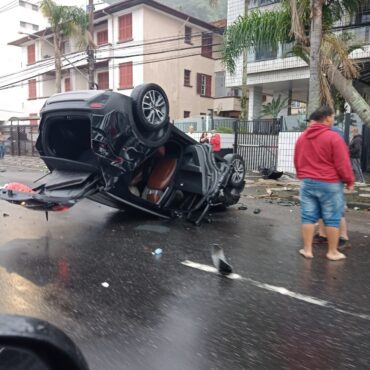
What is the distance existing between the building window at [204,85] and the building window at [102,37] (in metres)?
7.56

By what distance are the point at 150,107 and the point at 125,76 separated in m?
25.3

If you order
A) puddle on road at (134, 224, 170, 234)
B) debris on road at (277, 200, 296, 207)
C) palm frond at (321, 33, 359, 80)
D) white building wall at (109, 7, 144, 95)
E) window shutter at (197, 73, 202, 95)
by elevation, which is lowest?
debris on road at (277, 200, 296, 207)

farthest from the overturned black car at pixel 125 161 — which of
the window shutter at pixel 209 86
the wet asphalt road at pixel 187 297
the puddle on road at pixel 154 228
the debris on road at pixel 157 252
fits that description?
the window shutter at pixel 209 86

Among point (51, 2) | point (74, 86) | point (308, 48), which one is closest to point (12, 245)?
point (308, 48)

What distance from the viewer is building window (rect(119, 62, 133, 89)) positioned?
98.4 ft

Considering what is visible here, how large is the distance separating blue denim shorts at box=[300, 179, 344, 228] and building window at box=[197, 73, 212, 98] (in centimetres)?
2974

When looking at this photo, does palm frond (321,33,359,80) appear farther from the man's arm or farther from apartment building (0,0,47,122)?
apartment building (0,0,47,122)

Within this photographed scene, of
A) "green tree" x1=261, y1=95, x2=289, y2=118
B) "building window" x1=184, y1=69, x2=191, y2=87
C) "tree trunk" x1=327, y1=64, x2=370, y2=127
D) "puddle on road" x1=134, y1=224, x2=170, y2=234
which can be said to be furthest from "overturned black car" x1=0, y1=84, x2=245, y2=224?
"building window" x1=184, y1=69, x2=191, y2=87

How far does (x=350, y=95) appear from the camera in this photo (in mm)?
10570

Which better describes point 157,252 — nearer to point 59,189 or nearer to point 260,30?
point 59,189

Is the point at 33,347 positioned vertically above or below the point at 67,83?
below

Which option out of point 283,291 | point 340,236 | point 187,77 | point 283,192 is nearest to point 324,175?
point 340,236

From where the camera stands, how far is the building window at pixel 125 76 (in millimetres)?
29984

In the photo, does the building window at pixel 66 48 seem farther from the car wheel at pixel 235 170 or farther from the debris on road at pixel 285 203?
the car wheel at pixel 235 170
